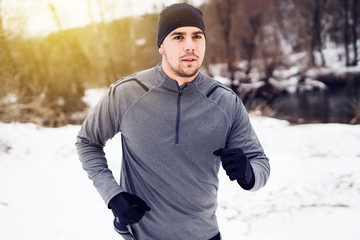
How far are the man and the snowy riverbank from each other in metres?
1.55

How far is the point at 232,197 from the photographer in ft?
11.3

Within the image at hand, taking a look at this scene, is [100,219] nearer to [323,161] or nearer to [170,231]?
[170,231]

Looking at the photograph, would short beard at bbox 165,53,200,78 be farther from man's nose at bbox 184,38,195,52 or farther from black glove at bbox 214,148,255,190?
black glove at bbox 214,148,255,190

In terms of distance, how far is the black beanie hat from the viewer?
1.45 metres

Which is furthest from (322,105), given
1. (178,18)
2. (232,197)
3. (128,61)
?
(178,18)

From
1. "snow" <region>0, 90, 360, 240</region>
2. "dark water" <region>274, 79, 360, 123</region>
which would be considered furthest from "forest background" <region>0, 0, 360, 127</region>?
"snow" <region>0, 90, 360, 240</region>

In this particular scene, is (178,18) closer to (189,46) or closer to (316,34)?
(189,46)

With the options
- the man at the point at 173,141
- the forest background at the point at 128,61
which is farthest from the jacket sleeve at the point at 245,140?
the forest background at the point at 128,61

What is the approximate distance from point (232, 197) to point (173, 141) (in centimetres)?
248

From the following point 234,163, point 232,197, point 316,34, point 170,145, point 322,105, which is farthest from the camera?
point 316,34

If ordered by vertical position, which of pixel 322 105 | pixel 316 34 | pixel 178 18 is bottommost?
pixel 322 105

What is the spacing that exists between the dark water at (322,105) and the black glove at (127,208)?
982 centimetres

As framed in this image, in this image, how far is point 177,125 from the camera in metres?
1.29

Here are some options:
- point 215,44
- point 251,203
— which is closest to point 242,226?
point 251,203
